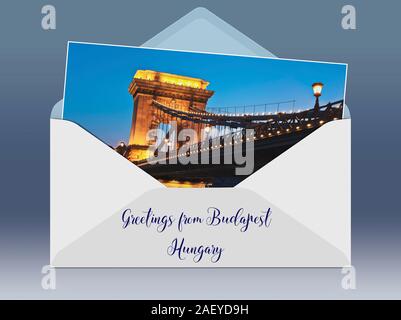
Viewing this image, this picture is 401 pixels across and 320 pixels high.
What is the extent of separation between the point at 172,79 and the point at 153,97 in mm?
225

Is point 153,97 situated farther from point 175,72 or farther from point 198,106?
point 198,106

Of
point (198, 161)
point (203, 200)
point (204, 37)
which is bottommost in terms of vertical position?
point (203, 200)

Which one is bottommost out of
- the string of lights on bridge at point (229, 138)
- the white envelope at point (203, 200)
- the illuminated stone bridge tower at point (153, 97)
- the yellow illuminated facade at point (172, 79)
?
the white envelope at point (203, 200)

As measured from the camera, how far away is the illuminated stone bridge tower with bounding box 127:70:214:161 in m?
5.25

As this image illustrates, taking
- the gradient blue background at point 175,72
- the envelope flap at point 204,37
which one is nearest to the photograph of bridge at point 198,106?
the gradient blue background at point 175,72

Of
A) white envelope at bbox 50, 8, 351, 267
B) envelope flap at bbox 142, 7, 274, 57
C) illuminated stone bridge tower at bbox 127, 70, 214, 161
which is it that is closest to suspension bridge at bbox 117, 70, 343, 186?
illuminated stone bridge tower at bbox 127, 70, 214, 161

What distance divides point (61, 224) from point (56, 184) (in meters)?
0.34

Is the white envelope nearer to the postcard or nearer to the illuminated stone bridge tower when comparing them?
the postcard

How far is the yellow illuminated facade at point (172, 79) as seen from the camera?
5238 mm

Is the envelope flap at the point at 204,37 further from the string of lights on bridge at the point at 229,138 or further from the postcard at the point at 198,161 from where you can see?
the string of lights on bridge at the point at 229,138

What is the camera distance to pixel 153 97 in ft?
17.4

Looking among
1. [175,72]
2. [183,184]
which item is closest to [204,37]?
[175,72]

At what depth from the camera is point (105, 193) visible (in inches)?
207

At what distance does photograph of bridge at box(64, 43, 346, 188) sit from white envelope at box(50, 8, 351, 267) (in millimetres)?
105
